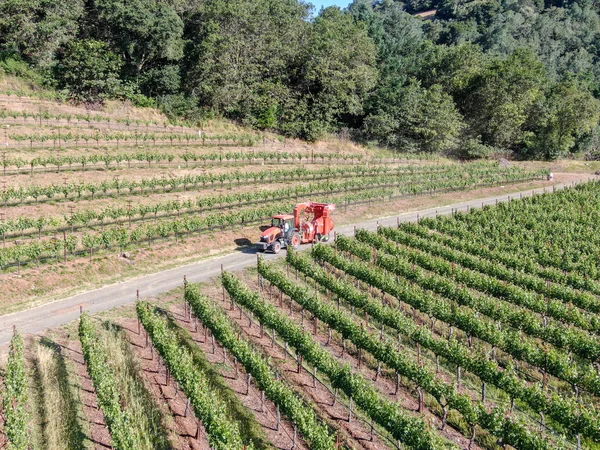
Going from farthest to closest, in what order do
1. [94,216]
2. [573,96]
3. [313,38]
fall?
[573,96] → [313,38] → [94,216]

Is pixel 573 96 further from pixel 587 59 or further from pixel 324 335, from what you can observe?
pixel 324 335

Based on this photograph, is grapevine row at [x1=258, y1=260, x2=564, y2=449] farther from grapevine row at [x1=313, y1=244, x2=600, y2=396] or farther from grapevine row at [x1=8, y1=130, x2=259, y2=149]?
grapevine row at [x1=8, y1=130, x2=259, y2=149]

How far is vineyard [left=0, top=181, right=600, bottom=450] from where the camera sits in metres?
19.4

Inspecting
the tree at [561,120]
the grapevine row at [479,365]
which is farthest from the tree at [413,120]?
the grapevine row at [479,365]

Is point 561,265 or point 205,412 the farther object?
point 561,265

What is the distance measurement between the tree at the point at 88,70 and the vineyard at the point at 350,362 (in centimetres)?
4146

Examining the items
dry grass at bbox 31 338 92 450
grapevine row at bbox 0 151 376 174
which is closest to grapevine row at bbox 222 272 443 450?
dry grass at bbox 31 338 92 450

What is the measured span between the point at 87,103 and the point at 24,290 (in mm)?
39698

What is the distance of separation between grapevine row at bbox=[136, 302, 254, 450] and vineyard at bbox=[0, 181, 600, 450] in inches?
2.7

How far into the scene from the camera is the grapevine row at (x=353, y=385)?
1822 centimetres

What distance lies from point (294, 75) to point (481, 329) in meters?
61.5

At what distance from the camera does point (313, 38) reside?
76.4 m

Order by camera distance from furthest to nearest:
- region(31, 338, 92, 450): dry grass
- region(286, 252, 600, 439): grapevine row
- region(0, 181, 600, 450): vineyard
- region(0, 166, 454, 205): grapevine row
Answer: region(0, 166, 454, 205): grapevine row, region(286, 252, 600, 439): grapevine row, region(0, 181, 600, 450): vineyard, region(31, 338, 92, 450): dry grass

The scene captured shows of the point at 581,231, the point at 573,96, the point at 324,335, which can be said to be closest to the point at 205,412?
the point at 324,335
